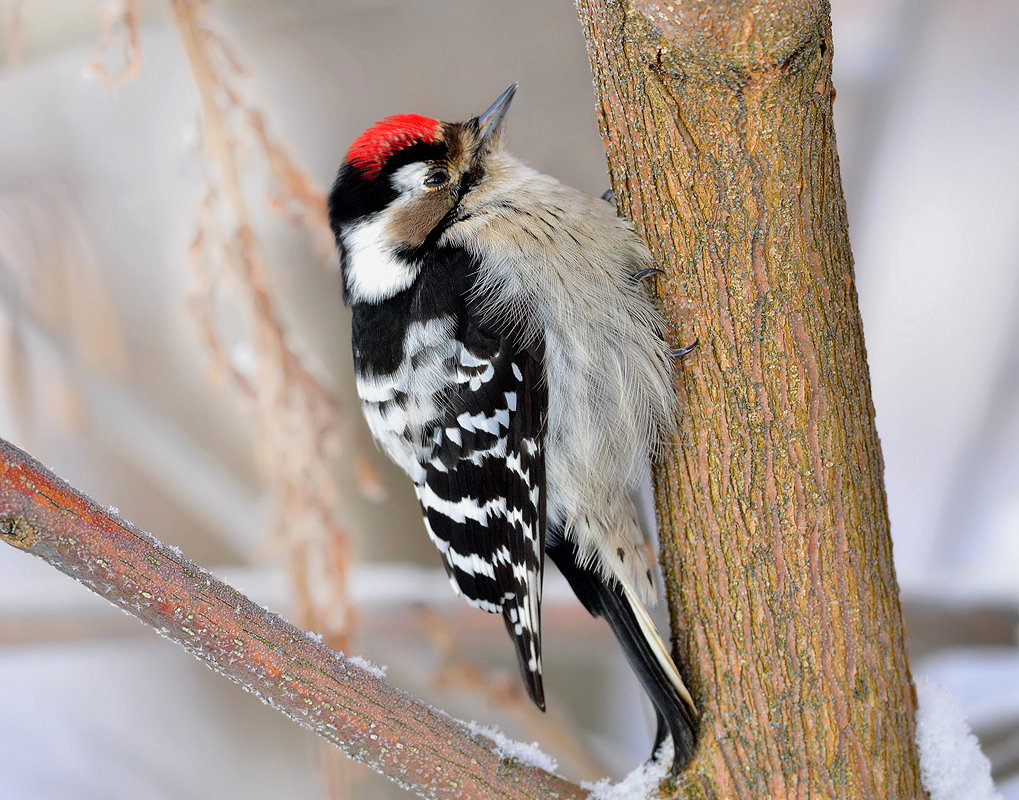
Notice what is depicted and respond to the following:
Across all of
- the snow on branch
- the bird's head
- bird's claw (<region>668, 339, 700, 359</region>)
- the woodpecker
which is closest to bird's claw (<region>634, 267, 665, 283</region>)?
the woodpecker

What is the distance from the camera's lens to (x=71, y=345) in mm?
2297

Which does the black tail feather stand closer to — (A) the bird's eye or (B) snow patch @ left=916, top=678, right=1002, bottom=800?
(B) snow patch @ left=916, top=678, right=1002, bottom=800

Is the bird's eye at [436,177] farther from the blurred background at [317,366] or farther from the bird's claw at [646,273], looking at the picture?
the bird's claw at [646,273]

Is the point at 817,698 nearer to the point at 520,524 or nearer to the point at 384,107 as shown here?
the point at 520,524

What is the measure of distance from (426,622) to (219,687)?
1.14 meters

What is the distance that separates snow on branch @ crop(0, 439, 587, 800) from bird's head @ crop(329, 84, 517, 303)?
28.2 inches

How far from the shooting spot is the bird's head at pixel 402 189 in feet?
5.46

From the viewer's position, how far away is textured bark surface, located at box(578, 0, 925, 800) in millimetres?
1205

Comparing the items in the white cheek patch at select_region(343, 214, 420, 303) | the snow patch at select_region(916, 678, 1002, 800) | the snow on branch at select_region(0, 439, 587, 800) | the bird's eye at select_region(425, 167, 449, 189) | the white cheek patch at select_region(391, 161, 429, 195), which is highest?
the bird's eye at select_region(425, 167, 449, 189)

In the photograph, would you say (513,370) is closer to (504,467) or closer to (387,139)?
(504,467)

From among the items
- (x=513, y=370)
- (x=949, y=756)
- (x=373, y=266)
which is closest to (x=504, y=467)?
(x=513, y=370)

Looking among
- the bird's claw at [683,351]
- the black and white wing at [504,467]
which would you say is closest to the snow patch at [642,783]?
the black and white wing at [504,467]

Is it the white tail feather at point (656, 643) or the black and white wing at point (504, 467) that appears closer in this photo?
the white tail feather at point (656, 643)

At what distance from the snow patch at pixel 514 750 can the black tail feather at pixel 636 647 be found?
0.61 feet
